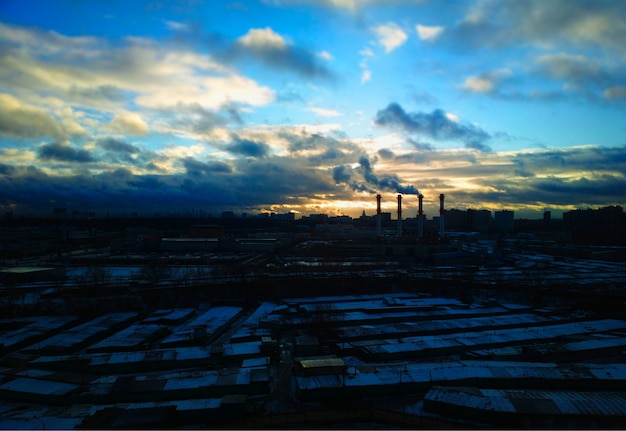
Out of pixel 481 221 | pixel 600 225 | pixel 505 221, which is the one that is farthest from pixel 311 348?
pixel 505 221

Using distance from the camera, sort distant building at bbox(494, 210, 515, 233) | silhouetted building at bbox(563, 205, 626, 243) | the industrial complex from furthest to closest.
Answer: distant building at bbox(494, 210, 515, 233), silhouetted building at bbox(563, 205, 626, 243), the industrial complex

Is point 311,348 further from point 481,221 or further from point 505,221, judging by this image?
point 505,221

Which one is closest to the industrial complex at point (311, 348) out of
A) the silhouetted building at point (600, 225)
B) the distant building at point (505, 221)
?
the silhouetted building at point (600, 225)

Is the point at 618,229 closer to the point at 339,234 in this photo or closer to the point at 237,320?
the point at 339,234

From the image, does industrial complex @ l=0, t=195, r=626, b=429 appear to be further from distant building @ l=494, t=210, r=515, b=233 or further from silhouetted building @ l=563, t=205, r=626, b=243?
distant building @ l=494, t=210, r=515, b=233

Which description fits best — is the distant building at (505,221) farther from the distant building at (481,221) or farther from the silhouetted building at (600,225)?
the silhouetted building at (600,225)

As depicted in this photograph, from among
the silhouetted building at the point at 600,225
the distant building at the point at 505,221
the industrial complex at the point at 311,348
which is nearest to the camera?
the industrial complex at the point at 311,348

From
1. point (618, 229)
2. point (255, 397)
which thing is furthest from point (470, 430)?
point (618, 229)

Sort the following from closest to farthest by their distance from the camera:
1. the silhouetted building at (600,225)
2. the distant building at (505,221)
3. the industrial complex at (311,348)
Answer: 1. the industrial complex at (311,348)
2. the silhouetted building at (600,225)
3. the distant building at (505,221)

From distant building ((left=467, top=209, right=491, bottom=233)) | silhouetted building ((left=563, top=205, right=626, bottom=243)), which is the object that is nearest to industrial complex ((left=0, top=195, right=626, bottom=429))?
silhouetted building ((left=563, top=205, right=626, bottom=243))
